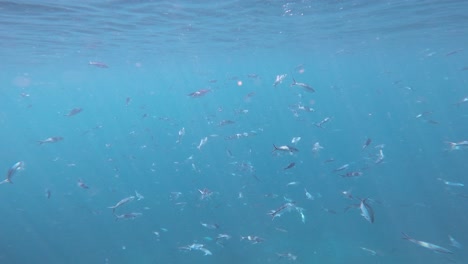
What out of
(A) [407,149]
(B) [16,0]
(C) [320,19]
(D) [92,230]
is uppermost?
(B) [16,0]

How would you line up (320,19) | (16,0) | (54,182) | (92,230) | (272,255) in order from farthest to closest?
(54,182) < (320,19) < (92,230) < (272,255) < (16,0)

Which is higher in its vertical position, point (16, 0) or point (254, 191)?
point (16, 0)

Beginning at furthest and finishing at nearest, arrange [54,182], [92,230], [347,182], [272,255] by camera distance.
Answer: [54,182], [347,182], [92,230], [272,255]

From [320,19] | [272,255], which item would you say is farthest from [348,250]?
[320,19]

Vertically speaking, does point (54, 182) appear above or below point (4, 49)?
below

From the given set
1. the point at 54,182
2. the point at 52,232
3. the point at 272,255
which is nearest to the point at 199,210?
the point at 272,255

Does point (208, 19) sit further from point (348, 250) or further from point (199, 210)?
point (348, 250)

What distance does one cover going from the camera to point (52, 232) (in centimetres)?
1881

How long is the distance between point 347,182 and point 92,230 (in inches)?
657

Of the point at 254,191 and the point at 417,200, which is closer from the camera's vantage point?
the point at 417,200

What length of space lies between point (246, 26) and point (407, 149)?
18423 millimetres

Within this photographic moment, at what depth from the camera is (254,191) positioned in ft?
69.2

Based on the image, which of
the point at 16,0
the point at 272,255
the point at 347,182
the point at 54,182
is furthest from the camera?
the point at 54,182

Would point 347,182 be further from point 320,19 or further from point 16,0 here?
point 16,0
